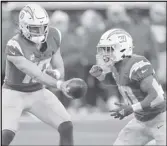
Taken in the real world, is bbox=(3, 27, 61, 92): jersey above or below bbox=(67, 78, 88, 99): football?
above

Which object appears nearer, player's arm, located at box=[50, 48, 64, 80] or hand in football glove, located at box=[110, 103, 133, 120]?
hand in football glove, located at box=[110, 103, 133, 120]

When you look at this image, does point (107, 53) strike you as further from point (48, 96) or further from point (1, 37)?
point (1, 37)

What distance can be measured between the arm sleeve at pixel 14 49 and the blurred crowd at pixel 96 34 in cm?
53

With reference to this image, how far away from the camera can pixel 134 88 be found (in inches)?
162

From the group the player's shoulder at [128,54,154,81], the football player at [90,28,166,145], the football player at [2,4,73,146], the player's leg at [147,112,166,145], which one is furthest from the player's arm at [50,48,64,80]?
the player's leg at [147,112,166,145]

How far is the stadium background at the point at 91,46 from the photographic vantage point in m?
4.85

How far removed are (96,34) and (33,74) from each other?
87cm

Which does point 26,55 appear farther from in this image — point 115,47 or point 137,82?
point 137,82

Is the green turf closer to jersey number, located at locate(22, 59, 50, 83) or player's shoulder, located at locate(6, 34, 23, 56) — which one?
jersey number, located at locate(22, 59, 50, 83)

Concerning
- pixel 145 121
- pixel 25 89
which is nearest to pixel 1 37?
pixel 25 89

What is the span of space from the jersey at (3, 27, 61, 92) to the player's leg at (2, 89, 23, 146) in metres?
0.05

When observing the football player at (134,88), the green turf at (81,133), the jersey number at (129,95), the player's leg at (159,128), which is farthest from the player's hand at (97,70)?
the green turf at (81,133)

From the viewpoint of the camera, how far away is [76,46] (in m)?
5.05

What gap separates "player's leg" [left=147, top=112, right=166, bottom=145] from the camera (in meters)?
4.16
